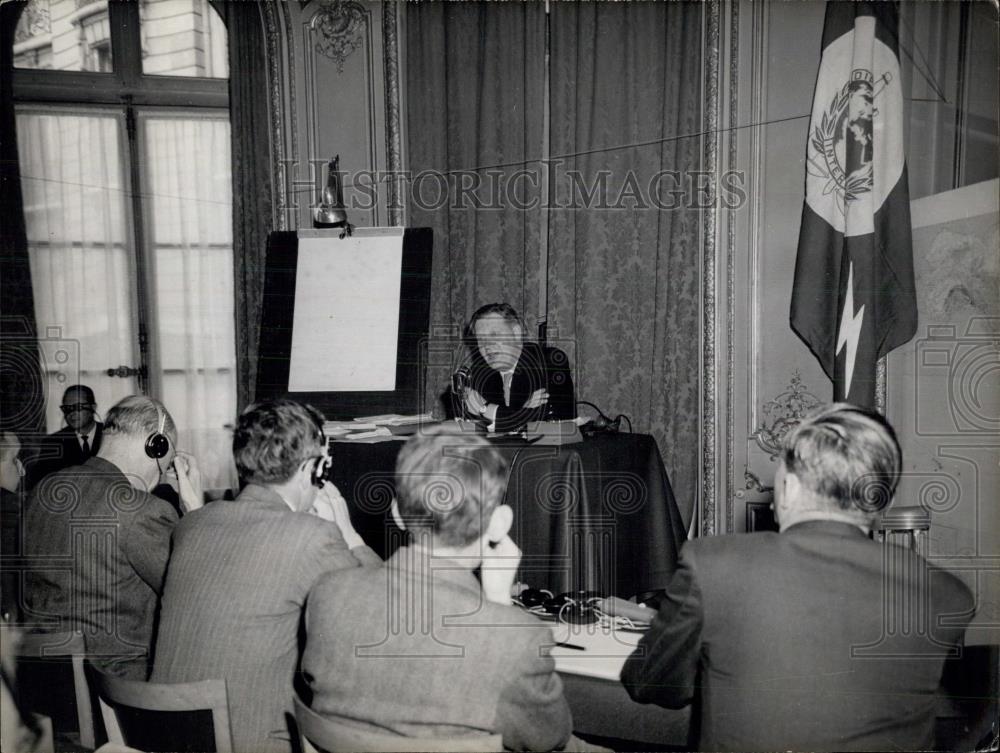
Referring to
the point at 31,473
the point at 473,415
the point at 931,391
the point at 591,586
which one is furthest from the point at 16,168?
the point at 931,391

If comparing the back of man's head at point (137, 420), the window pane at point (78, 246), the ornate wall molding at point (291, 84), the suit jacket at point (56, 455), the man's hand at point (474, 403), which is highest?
the ornate wall molding at point (291, 84)

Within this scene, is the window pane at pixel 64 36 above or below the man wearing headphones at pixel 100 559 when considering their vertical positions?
above

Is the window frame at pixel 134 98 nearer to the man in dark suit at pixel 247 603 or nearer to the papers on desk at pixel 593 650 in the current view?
the man in dark suit at pixel 247 603

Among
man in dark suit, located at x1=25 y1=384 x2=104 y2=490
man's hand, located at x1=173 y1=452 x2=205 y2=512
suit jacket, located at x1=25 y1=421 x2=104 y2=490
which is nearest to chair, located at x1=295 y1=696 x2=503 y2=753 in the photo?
man's hand, located at x1=173 y1=452 x2=205 y2=512

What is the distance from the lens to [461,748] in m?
1.14

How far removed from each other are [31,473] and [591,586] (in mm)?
3466

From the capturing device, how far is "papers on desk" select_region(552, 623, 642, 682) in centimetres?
152

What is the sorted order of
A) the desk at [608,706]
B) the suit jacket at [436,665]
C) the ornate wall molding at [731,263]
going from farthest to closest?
the ornate wall molding at [731,263], the desk at [608,706], the suit jacket at [436,665]

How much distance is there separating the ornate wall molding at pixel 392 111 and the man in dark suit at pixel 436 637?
3.61m

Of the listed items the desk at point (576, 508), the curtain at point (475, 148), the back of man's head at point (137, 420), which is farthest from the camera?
the curtain at point (475, 148)

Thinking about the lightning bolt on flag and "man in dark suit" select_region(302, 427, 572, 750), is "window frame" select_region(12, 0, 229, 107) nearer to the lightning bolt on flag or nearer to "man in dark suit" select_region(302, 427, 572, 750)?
the lightning bolt on flag

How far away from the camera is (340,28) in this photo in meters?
4.78

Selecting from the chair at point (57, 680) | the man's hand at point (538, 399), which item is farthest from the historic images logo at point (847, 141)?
the chair at point (57, 680)

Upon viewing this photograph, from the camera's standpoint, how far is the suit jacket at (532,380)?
3.72 metres
